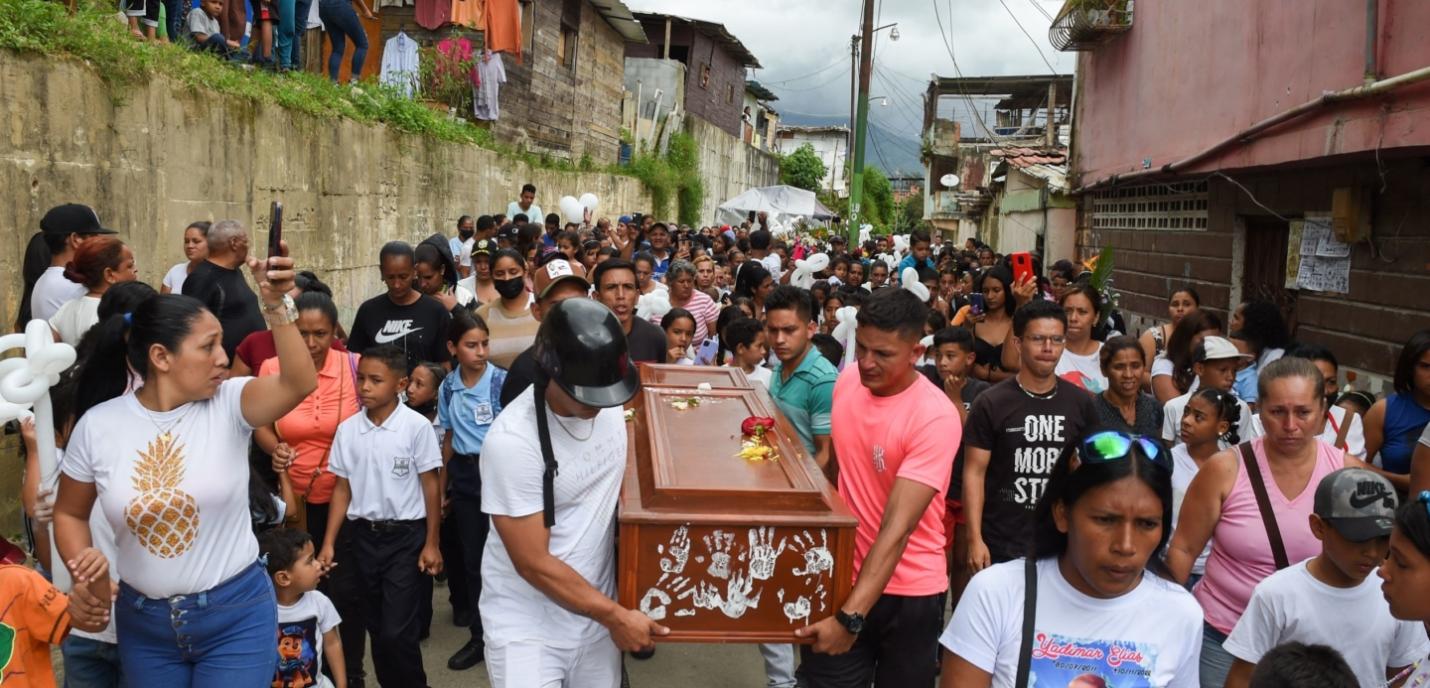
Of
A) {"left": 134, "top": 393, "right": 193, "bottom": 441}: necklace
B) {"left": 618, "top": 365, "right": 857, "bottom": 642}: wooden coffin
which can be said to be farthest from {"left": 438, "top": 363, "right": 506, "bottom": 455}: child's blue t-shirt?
{"left": 618, "top": 365, "right": 857, "bottom": 642}: wooden coffin

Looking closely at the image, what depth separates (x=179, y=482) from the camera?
9.73ft

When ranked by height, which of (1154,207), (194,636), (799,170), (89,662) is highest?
(799,170)

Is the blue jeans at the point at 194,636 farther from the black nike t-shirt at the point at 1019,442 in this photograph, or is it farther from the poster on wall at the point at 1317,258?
the poster on wall at the point at 1317,258

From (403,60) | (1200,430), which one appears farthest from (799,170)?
(1200,430)

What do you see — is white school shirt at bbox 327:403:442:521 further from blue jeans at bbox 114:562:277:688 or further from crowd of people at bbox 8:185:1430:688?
blue jeans at bbox 114:562:277:688

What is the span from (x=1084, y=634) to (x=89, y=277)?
4380 mm

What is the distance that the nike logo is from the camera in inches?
221

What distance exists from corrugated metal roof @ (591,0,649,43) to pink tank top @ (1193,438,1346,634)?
63.8 ft

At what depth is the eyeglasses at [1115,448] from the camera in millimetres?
2248

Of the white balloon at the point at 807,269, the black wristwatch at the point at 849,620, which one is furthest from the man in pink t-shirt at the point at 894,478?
the white balloon at the point at 807,269

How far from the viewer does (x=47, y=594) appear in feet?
8.79

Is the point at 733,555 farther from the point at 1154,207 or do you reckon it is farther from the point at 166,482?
the point at 1154,207

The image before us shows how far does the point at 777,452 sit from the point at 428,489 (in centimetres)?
178

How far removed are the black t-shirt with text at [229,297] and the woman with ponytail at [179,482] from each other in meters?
2.47
